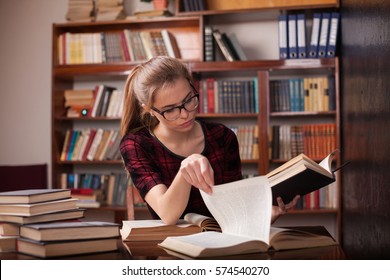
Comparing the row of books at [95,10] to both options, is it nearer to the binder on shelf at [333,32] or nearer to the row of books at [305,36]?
the row of books at [305,36]

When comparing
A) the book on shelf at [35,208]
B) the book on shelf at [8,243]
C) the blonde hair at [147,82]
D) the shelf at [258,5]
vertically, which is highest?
the shelf at [258,5]

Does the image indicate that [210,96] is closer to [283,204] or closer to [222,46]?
[222,46]

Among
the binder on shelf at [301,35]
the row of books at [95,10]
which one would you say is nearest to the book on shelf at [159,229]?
the binder on shelf at [301,35]

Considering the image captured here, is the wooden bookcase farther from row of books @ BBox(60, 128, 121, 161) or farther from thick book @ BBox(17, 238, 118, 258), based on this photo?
thick book @ BBox(17, 238, 118, 258)

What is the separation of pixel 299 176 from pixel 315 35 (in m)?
3.00

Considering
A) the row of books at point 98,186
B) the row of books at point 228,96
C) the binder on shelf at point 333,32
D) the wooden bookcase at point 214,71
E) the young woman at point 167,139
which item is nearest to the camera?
the young woman at point 167,139

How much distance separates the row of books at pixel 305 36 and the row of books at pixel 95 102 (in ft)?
4.07

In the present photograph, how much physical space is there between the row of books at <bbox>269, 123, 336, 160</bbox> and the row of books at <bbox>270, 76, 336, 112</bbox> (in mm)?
126

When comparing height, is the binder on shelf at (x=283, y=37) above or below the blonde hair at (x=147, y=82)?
above

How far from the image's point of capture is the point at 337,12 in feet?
13.8

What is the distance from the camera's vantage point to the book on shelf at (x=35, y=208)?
1.33 meters

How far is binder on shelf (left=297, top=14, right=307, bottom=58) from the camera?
425 centimetres

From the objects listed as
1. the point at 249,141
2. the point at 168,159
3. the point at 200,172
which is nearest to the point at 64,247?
the point at 200,172

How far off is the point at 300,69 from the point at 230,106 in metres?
0.57
